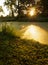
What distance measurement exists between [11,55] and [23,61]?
695mm

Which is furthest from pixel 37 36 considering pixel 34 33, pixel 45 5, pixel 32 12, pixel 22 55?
pixel 32 12

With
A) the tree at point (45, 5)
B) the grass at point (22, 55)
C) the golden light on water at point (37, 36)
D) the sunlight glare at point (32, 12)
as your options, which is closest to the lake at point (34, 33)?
the golden light on water at point (37, 36)

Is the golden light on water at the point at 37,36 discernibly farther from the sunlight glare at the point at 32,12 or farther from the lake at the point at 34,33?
the sunlight glare at the point at 32,12

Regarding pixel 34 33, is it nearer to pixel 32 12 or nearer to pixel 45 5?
pixel 45 5

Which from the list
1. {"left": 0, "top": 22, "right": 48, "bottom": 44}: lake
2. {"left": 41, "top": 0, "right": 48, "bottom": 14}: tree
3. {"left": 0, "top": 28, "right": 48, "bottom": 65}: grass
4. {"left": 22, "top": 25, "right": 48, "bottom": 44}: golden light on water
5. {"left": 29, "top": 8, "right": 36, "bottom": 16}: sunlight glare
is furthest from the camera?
{"left": 29, "top": 8, "right": 36, "bottom": 16}: sunlight glare

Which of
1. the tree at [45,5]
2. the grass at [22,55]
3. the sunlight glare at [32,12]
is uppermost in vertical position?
the grass at [22,55]

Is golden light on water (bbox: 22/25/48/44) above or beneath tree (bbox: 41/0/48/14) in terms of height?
above

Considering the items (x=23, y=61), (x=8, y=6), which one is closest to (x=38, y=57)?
(x=23, y=61)

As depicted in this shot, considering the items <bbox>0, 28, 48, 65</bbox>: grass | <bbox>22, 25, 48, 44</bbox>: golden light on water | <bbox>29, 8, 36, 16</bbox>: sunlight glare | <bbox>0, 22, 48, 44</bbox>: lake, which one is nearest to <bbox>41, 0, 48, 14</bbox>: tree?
<bbox>29, 8, 36, 16</bbox>: sunlight glare

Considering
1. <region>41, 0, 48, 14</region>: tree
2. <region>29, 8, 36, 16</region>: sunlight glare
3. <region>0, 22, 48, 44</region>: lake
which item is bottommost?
<region>29, 8, 36, 16</region>: sunlight glare

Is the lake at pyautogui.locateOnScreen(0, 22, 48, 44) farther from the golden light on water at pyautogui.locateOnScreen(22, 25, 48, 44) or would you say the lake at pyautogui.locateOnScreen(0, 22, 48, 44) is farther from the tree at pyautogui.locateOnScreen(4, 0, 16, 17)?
the tree at pyautogui.locateOnScreen(4, 0, 16, 17)

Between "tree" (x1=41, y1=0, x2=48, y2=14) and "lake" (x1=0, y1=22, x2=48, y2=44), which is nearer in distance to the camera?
"lake" (x1=0, y1=22, x2=48, y2=44)

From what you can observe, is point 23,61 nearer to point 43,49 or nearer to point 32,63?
→ point 32,63

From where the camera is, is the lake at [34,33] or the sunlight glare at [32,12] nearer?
the lake at [34,33]
